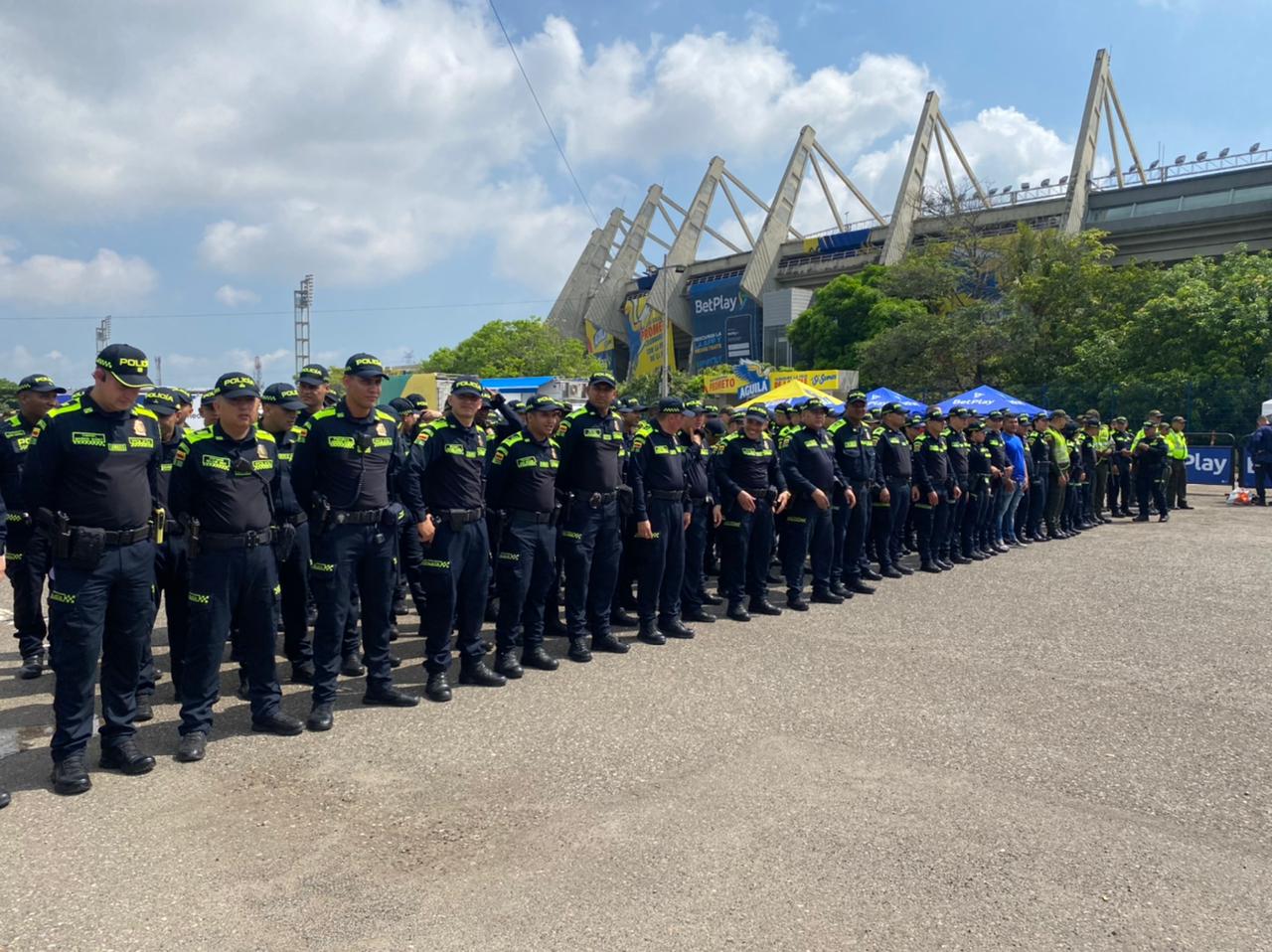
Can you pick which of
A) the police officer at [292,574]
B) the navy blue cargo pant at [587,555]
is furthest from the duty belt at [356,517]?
the navy blue cargo pant at [587,555]

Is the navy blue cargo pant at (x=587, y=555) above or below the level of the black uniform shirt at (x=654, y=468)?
below

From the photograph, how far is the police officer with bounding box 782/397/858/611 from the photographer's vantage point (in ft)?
28.4

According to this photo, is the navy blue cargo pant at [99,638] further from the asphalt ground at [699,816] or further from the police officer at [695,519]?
the police officer at [695,519]

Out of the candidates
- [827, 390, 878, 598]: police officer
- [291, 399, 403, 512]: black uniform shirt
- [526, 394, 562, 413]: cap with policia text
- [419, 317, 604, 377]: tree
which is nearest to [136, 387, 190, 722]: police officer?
[291, 399, 403, 512]: black uniform shirt

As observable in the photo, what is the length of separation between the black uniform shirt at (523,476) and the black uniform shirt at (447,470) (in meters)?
0.33

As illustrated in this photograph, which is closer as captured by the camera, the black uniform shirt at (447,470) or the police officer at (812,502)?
the black uniform shirt at (447,470)

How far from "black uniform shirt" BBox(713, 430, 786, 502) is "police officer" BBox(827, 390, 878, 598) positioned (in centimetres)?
139

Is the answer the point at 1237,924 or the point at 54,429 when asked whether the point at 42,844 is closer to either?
the point at 54,429

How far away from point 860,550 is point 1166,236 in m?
40.0

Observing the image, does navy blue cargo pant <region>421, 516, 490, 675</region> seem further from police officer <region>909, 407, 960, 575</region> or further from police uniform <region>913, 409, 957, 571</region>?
police uniform <region>913, 409, 957, 571</region>

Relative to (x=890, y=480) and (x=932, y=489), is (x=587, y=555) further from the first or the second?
(x=932, y=489)

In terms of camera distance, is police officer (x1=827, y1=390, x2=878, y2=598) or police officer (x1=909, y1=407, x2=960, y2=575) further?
police officer (x1=909, y1=407, x2=960, y2=575)

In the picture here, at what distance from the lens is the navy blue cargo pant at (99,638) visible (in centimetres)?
422

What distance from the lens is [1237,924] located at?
304 cm
